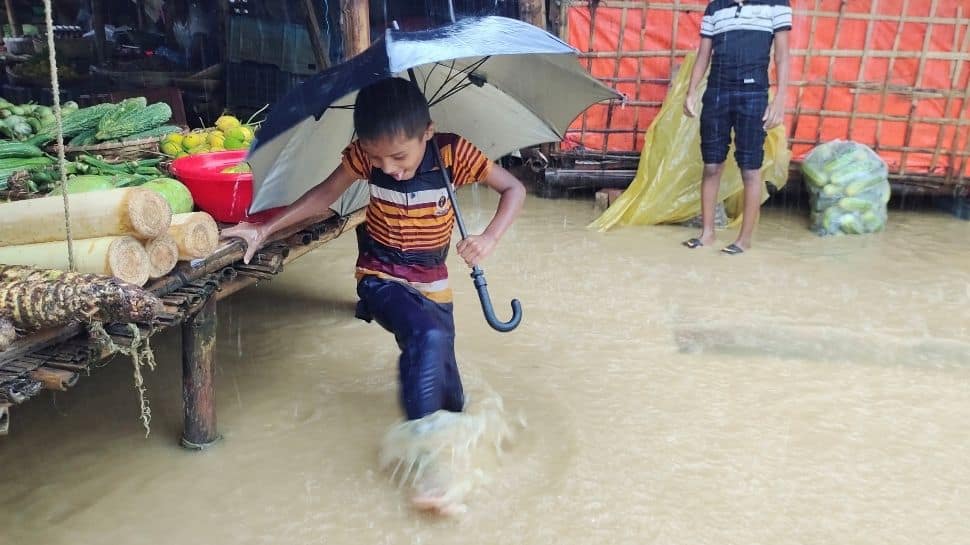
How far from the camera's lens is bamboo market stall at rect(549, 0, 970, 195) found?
590 cm

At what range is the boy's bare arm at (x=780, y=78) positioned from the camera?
4918mm

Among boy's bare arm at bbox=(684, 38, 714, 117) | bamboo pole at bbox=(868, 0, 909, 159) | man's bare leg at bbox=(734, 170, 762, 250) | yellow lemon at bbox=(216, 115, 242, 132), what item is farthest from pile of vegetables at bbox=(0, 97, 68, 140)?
bamboo pole at bbox=(868, 0, 909, 159)

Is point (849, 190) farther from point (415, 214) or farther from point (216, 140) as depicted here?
point (216, 140)

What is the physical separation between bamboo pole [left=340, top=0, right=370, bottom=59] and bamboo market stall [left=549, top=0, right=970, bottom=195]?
2761 mm

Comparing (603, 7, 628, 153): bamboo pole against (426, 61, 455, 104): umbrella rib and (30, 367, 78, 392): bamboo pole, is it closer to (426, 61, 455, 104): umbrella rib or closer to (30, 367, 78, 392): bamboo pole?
(426, 61, 455, 104): umbrella rib

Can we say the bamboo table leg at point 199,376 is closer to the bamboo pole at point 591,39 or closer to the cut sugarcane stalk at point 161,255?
the cut sugarcane stalk at point 161,255

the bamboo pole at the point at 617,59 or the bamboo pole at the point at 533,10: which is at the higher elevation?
the bamboo pole at the point at 533,10

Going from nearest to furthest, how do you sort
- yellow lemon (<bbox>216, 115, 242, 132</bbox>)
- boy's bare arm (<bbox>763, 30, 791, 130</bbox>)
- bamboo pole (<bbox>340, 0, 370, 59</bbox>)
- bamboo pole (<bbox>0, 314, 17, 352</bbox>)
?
1. bamboo pole (<bbox>0, 314, 17, 352</bbox>)
2. yellow lemon (<bbox>216, 115, 242, 132</bbox>)
3. bamboo pole (<bbox>340, 0, 370, 59</bbox>)
4. boy's bare arm (<bbox>763, 30, 791, 130</bbox>)

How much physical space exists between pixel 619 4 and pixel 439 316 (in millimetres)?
4502

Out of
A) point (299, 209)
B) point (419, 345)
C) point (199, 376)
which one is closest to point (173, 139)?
point (299, 209)

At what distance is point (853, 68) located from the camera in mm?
6047

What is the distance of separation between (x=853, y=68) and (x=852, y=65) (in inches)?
1.0

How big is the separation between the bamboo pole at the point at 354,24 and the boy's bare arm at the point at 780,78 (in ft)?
8.96

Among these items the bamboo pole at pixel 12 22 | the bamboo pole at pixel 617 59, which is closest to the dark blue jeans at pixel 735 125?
the bamboo pole at pixel 617 59
